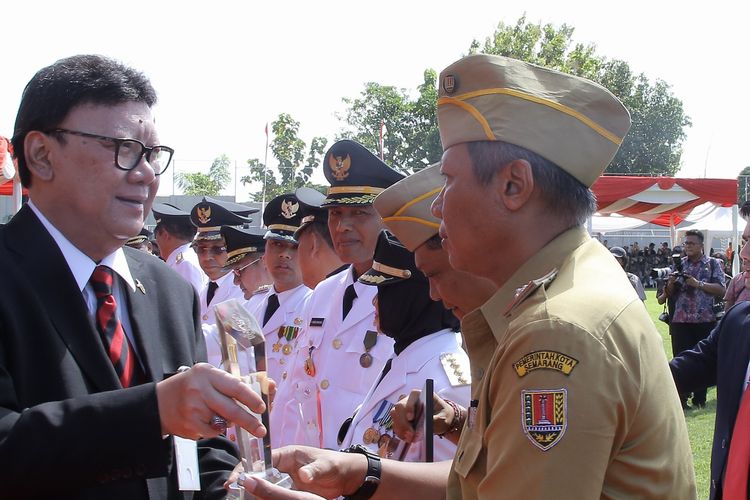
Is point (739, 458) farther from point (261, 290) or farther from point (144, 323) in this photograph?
point (261, 290)

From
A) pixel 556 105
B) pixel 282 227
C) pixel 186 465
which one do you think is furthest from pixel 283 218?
pixel 556 105

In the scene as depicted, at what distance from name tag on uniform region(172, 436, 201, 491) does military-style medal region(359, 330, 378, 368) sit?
2150 millimetres

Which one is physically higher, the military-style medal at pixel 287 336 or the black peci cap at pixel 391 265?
the black peci cap at pixel 391 265

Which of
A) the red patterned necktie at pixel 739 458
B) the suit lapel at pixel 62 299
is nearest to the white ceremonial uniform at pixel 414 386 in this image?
the suit lapel at pixel 62 299

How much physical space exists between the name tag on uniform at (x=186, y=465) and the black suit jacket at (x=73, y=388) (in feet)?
0.23

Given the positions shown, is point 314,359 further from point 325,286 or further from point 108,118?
point 108,118

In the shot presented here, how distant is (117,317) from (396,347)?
154 centimetres

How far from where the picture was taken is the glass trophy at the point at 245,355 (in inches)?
65.0

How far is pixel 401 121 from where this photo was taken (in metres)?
56.5

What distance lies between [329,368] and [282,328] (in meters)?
1.32

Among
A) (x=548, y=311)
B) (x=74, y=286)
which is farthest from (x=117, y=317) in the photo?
(x=548, y=311)

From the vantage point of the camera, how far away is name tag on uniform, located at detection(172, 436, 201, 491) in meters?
1.93

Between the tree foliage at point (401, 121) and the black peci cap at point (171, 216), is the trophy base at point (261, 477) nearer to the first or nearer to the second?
the black peci cap at point (171, 216)

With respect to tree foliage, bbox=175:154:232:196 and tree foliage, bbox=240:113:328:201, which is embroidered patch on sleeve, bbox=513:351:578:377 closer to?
tree foliage, bbox=240:113:328:201
